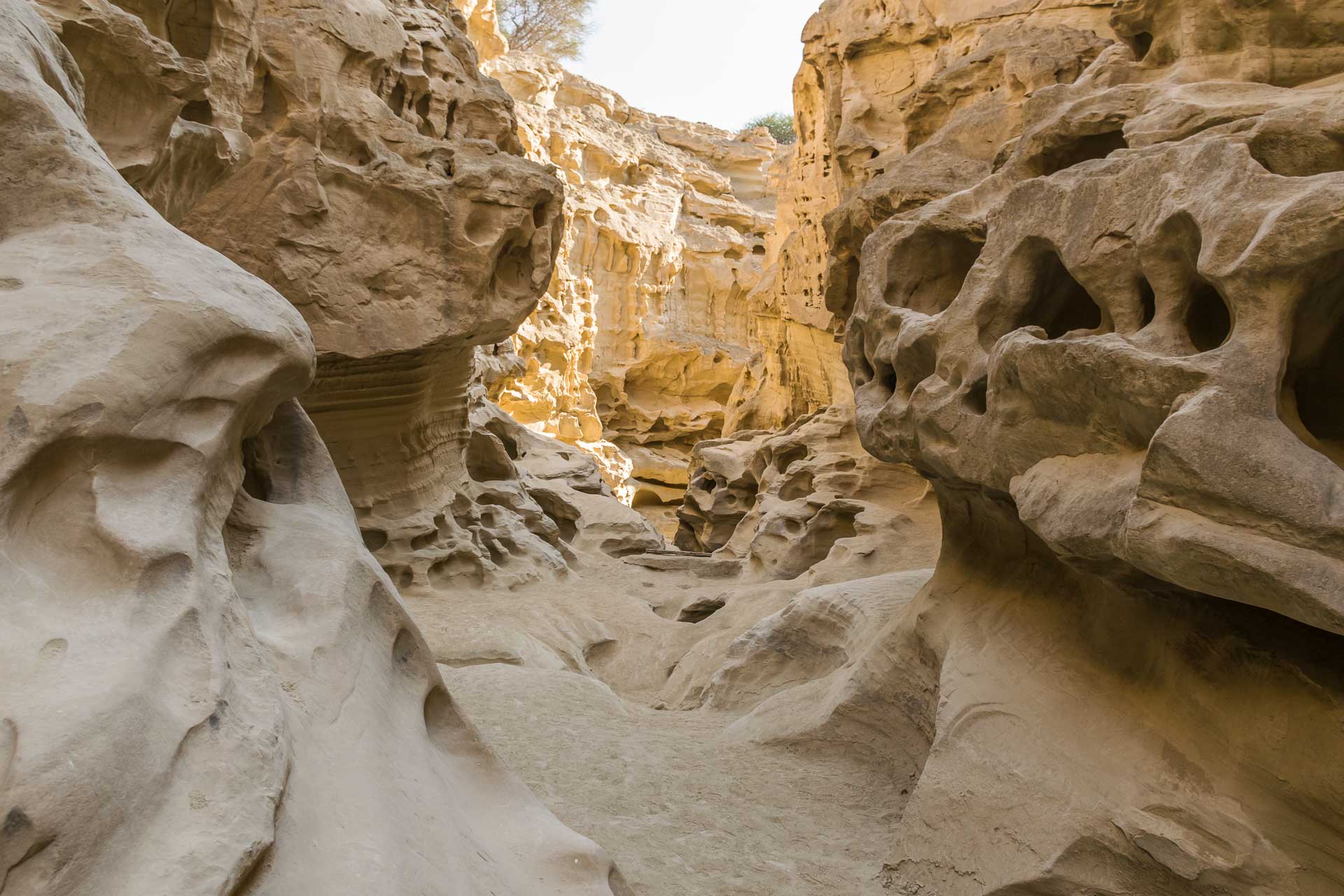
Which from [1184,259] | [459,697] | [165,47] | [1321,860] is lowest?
[459,697]

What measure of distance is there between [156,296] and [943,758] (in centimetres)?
282

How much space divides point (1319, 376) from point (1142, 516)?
810mm

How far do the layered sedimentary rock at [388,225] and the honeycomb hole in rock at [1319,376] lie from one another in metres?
5.47

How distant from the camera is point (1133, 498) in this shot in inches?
92.3

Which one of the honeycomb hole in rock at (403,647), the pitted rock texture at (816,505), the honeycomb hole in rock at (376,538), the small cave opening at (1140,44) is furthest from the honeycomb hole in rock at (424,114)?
the honeycomb hole in rock at (403,647)

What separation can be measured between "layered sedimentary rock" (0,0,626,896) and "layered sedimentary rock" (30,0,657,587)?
3.86 metres

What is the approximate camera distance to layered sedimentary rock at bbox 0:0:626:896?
1.36m

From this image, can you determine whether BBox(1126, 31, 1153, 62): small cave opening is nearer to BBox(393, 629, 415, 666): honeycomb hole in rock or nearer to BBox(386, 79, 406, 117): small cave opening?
BBox(393, 629, 415, 666): honeycomb hole in rock

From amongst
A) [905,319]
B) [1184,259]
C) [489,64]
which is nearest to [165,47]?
[905,319]

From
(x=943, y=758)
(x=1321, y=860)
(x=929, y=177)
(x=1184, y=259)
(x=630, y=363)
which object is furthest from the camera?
(x=630, y=363)

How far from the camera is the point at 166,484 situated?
179cm

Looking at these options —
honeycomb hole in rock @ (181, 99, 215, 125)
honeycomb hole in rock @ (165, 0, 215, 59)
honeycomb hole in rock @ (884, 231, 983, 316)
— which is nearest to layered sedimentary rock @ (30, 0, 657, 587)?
honeycomb hole in rock @ (165, 0, 215, 59)

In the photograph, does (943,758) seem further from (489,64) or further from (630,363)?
(630,363)

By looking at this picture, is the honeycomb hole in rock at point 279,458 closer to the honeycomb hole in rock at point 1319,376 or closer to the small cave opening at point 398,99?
the honeycomb hole in rock at point 1319,376
